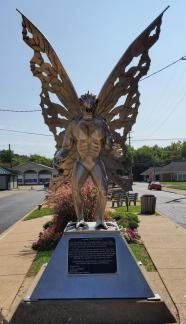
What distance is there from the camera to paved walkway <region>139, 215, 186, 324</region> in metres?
7.25

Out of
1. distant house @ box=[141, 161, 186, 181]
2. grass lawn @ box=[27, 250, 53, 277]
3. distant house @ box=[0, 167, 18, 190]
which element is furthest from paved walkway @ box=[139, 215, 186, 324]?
distant house @ box=[141, 161, 186, 181]

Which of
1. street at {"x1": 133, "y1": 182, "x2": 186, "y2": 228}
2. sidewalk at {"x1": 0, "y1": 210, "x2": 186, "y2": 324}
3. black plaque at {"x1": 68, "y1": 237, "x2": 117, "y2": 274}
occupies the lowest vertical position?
sidewalk at {"x1": 0, "y1": 210, "x2": 186, "y2": 324}

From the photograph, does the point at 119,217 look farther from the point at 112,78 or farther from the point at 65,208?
the point at 112,78

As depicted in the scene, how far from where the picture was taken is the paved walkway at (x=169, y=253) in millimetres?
7250

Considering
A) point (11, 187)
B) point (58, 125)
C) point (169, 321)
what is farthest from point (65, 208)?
point (11, 187)

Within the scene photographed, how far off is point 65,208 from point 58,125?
5148mm

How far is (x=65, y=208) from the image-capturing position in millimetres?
13172

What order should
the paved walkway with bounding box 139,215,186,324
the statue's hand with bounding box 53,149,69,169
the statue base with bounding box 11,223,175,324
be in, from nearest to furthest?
the statue base with bounding box 11,223,175,324
the paved walkway with bounding box 139,215,186,324
the statue's hand with bounding box 53,149,69,169

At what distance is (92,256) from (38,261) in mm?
3418

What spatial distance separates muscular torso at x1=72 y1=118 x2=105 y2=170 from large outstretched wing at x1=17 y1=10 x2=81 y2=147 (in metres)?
0.78

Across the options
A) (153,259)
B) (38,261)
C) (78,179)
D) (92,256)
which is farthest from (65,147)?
(153,259)

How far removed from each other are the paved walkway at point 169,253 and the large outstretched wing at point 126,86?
2.58 meters

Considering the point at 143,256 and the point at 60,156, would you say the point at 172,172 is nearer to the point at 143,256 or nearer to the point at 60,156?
the point at 143,256

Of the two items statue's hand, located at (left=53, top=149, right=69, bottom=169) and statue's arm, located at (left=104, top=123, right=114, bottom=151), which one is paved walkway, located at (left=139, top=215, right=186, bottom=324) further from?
statue's hand, located at (left=53, top=149, right=69, bottom=169)
